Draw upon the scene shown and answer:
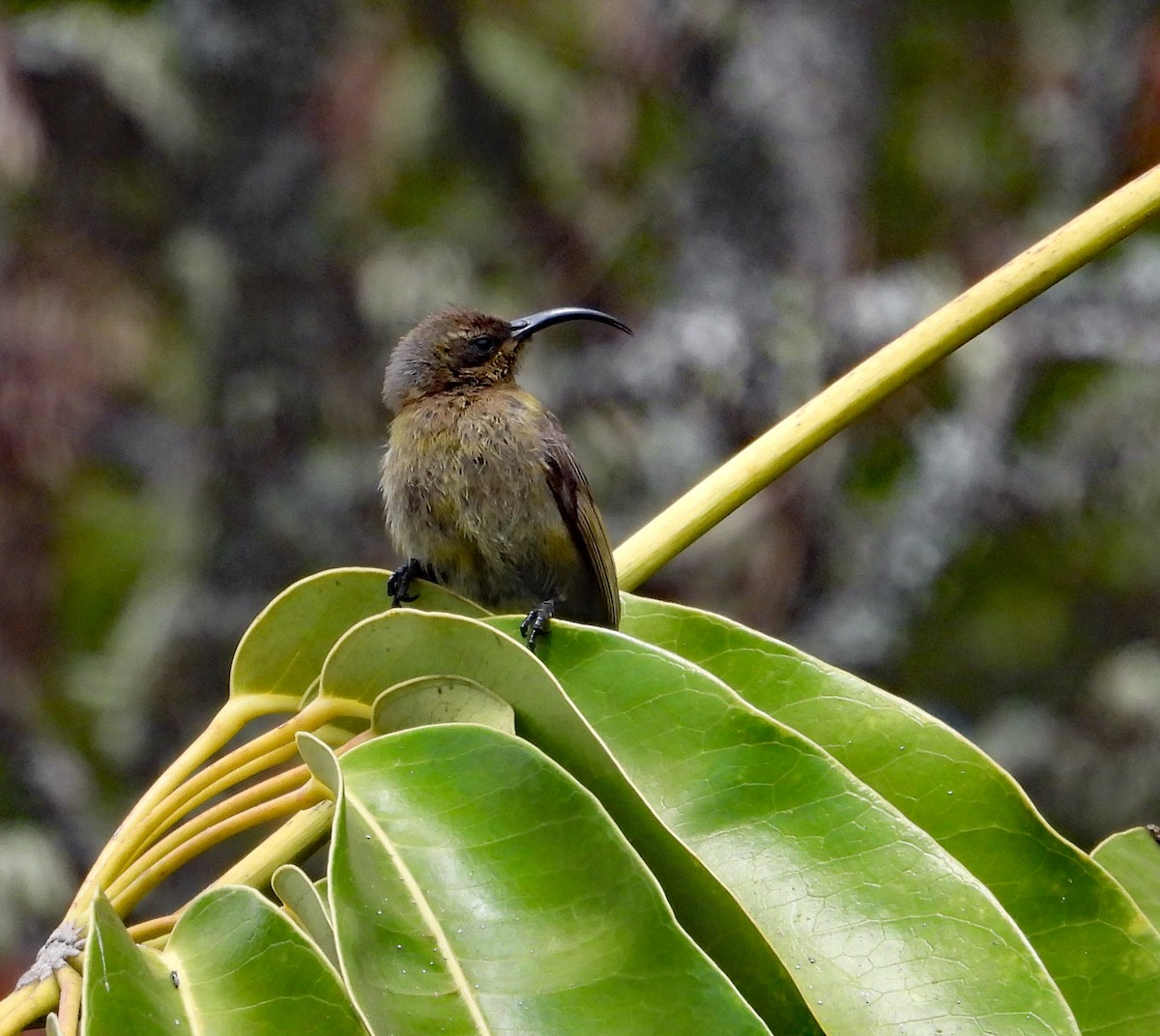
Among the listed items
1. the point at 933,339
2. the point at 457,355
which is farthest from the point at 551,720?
the point at 457,355

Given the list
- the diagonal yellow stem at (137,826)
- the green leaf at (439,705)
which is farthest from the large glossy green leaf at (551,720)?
the diagonal yellow stem at (137,826)

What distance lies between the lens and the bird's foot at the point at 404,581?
2.10 meters

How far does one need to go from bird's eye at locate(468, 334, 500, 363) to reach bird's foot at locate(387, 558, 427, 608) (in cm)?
56

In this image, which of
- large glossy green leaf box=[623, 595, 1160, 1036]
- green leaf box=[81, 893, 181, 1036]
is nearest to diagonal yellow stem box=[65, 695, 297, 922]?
green leaf box=[81, 893, 181, 1036]

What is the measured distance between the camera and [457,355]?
3203mm

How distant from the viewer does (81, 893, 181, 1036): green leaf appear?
1060 mm

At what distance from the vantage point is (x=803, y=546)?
6055mm

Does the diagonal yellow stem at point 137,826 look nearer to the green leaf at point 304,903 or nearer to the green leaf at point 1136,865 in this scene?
the green leaf at point 304,903

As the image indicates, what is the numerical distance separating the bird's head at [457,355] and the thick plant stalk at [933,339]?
1.60m

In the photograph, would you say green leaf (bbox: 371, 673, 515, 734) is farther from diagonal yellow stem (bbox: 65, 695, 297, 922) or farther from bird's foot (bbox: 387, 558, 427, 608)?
bird's foot (bbox: 387, 558, 427, 608)

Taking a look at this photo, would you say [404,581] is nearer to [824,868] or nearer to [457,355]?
Answer: [457,355]

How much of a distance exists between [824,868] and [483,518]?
5.32ft

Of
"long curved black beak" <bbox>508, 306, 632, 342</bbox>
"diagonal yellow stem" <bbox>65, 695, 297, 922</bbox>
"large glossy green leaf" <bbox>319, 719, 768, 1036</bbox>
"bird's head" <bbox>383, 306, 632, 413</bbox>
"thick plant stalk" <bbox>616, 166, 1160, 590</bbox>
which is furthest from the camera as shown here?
"bird's head" <bbox>383, 306, 632, 413</bbox>

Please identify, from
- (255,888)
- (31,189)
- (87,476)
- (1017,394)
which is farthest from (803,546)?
(255,888)
